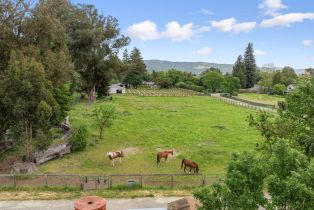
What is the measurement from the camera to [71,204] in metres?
17.6

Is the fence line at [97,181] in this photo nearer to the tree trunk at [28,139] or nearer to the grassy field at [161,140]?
the grassy field at [161,140]

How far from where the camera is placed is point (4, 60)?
87.5 ft

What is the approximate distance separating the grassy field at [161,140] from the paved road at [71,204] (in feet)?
Result: 20.6

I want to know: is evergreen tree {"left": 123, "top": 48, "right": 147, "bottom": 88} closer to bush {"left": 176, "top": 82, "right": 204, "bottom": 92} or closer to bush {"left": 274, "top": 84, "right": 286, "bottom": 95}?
bush {"left": 176, "top": 82, "right": 204, "bottom": 92}

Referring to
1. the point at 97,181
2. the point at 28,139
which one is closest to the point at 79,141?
the point at 28,139

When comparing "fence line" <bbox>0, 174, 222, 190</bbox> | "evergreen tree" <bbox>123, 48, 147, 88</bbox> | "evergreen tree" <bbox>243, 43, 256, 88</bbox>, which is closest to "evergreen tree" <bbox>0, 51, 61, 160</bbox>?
"fence line" <bbox>0, 174, 222, 190</bbox>

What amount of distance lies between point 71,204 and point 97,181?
9.64ft

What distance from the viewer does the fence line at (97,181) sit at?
19812 millimetres

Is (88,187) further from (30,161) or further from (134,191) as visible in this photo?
(30,161)

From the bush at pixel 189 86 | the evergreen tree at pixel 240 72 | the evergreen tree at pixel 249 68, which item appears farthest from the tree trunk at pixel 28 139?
the evergreen tree at pixel 249 68

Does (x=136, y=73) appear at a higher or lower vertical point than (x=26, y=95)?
higher

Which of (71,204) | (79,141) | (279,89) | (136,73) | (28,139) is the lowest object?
(71,204)

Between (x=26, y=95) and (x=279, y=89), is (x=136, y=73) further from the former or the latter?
(x=26, y=95)

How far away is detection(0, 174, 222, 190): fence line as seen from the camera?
65.0ft
